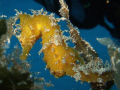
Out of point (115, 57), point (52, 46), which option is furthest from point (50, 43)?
point (115, 57)

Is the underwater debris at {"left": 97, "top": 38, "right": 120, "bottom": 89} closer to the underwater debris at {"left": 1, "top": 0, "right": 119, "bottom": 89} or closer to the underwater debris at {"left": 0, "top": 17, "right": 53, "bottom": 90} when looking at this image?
the underwater debris at {"left": 1, "top": 0, "right": 119, "bottom": 89}

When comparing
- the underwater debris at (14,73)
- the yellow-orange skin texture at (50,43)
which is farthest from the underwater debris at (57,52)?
the underwater debris at (14,73)

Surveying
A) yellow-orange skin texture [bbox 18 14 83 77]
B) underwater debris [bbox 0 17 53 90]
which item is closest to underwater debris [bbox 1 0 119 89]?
yellow-orange skin texture [bbox 18 14 83 77]

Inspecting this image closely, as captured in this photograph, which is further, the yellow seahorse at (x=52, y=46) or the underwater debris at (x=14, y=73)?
the yellow seahorse at (x=52, y=46)

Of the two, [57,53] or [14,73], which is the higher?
[57,53]

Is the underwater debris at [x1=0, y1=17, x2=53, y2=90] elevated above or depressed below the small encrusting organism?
below

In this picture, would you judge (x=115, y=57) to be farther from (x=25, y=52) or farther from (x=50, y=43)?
(x=25, y=52)

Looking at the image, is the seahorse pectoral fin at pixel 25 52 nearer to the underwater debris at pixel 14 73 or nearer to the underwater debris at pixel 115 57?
the underwater debris at pixel 14 73

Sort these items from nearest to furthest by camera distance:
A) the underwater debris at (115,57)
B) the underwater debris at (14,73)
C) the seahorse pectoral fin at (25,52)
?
the underwater debris at (14,73) < the seahorse pectoral fin at (25,52) < the underwater debris at (115,57)
